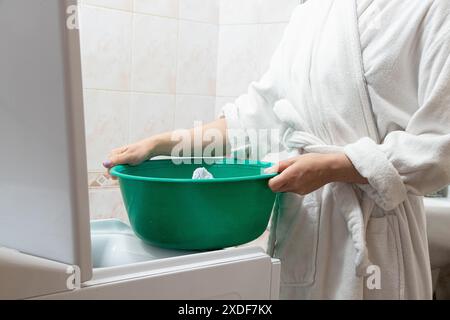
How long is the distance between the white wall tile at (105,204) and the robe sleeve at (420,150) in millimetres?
1277

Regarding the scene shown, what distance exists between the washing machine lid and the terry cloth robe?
43 centimetres

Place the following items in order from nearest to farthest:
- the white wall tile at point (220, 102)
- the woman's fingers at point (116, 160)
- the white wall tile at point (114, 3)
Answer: the woman's fingers at point (116, 160), the white wall tile at point (114, 3), the white wall tile at point (220, 102)

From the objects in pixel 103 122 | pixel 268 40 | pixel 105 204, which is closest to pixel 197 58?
pixel 268 40

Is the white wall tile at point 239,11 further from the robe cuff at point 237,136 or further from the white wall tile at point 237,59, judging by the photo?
the robe cuff at point 237,136

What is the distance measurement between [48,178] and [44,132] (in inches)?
1.9

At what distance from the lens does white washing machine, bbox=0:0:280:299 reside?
43cm

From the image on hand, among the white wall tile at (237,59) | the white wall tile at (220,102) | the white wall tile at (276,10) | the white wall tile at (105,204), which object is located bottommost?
the white wall tile at (105,204)

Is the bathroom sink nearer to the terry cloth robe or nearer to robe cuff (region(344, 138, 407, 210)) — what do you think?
the terry cloth robe

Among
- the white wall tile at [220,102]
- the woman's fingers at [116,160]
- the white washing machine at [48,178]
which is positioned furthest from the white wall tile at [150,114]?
the white washing machine at [48,178]

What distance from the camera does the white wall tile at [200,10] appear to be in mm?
1897

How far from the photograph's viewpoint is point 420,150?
2.35 feet

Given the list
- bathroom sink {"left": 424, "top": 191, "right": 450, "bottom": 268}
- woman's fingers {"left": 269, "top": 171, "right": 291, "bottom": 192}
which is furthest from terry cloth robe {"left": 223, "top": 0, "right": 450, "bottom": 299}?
bathroom sink {"left": 424, "top": 191, "right": 450, "bottom": 268}
